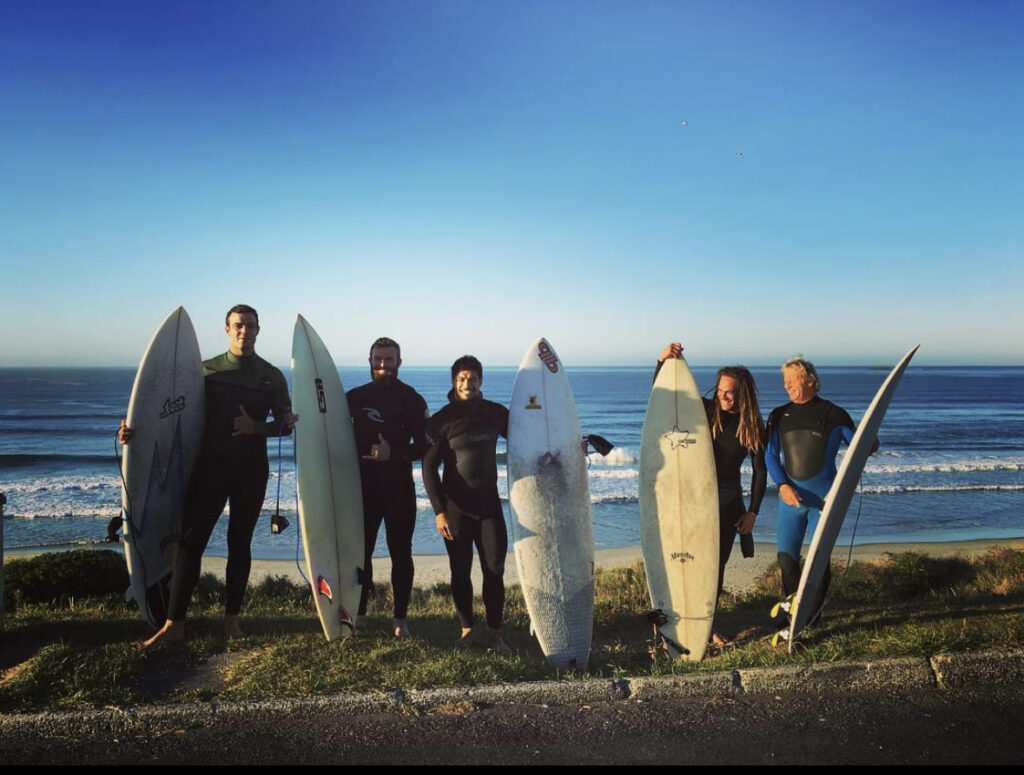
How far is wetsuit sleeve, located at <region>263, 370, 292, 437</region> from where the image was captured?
4141 millimetres

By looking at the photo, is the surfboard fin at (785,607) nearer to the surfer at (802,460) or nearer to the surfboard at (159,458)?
the surfer at (802,460)

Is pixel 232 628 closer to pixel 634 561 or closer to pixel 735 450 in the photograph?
pixel 735 450

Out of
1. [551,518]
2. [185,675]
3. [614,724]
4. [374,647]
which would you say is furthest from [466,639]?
[185,675]

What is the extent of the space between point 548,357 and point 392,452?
1.32 meters

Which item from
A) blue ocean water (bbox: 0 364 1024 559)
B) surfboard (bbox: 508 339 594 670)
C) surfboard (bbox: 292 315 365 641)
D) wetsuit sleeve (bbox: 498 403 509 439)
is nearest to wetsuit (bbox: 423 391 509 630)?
wetsuit sleeve (bbox: 498 403 509 439)

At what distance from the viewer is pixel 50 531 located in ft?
36.7

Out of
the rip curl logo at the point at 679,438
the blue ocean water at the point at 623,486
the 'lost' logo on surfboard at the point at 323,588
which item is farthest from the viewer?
the blue ocean water at the point at 623,486

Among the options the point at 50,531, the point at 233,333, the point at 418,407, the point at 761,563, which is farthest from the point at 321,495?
the point at 50,531

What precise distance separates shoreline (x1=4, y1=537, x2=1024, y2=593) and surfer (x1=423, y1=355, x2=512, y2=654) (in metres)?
3.48

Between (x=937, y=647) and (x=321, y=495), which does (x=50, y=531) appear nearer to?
(x=321, y=495)

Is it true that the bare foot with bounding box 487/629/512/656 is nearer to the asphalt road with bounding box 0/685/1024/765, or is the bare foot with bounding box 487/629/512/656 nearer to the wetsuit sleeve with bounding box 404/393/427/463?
the asphalt road with bounding box 0/685/1024/765

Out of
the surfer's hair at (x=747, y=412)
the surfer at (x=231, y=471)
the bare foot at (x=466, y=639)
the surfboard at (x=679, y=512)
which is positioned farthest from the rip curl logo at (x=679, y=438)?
the surfer at (x=231, y=471)

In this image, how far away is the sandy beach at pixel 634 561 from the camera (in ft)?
26.5

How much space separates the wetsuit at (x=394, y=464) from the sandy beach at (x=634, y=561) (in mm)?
3495
